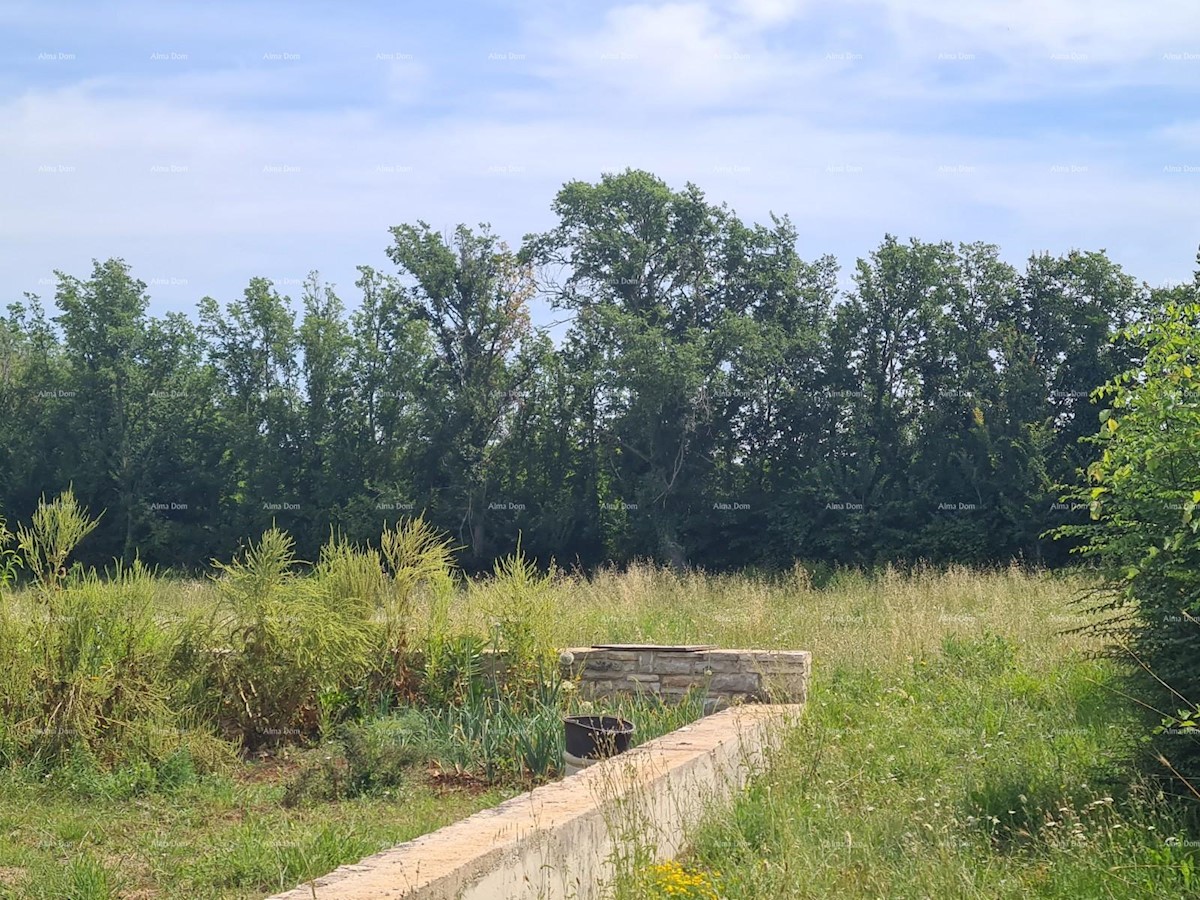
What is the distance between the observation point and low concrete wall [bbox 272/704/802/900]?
415 centimetres

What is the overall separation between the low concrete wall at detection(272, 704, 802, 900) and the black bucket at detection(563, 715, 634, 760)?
458 millimetres

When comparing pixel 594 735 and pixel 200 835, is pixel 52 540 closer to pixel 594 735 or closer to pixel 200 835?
pixel 200 835

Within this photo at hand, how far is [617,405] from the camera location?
3033 cm

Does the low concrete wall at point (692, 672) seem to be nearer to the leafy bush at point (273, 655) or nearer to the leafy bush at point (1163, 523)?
the leafy bush at point (273, 655)

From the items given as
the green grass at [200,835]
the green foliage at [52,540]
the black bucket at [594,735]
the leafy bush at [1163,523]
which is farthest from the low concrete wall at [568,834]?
the green foliage at [52,540]

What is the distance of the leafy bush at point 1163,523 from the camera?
552 centimetres

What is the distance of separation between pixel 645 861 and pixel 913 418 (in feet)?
82.9

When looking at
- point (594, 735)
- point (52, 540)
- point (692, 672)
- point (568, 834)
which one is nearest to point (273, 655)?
point (52, 540)

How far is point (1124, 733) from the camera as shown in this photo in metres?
6.71

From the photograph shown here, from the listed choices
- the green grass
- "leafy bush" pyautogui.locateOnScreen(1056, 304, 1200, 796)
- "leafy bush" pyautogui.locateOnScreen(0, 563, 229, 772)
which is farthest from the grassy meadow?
"leafy bush" pyautogui.locateOnScreen(1056, 304, 1200, 796)

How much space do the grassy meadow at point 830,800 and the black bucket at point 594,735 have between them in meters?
0.54

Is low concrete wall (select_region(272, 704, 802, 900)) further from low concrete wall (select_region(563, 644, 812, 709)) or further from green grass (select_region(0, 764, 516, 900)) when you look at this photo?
low concrete wall (select_region(563, 644, 812, 709))

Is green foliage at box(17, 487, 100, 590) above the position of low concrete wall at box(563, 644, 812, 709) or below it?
above

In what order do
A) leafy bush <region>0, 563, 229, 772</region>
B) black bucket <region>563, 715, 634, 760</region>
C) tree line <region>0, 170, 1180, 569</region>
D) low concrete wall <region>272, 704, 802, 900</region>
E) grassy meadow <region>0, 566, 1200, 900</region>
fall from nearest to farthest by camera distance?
low concrete wall <region>272, 704, 802, 900</region> → grassy meadow <region>0, 566, 1200, 900</region> → black bucket <region>563, 715, 634, 760</region> → leafy bush <region>0, 563, 229, 772</region> → tree line <region>0, 170, 1180, 569</region>
